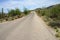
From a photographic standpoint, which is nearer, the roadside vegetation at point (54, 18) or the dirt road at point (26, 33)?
the dirt road at point (26, 33)

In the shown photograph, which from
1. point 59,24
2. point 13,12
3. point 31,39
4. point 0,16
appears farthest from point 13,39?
point 13,12

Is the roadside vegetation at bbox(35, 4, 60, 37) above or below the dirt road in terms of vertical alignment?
below

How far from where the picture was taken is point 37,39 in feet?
44.1

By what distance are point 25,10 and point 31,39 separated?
410ft

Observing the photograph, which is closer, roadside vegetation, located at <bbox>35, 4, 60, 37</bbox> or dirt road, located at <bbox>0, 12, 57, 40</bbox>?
dirt road, located at <bbox>0, 12, 57, 40</bbox>

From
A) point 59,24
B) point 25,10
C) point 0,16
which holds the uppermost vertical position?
point 59,24

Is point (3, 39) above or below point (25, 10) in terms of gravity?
above

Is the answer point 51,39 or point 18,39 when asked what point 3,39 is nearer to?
point 18,39

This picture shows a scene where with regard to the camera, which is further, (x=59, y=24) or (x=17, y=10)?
(x=17, y=10)

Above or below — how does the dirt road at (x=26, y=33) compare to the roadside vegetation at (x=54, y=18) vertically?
above

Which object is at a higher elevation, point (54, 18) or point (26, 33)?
point (26, 33)

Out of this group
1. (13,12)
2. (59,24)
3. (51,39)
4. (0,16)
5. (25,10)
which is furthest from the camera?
(25,10)

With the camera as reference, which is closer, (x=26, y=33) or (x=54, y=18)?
(x=26, y=33)

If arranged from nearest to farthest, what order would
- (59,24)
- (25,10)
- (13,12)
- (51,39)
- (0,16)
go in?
(51,39) → (59,24) → (0,16) → (13,12) → (25,10)
